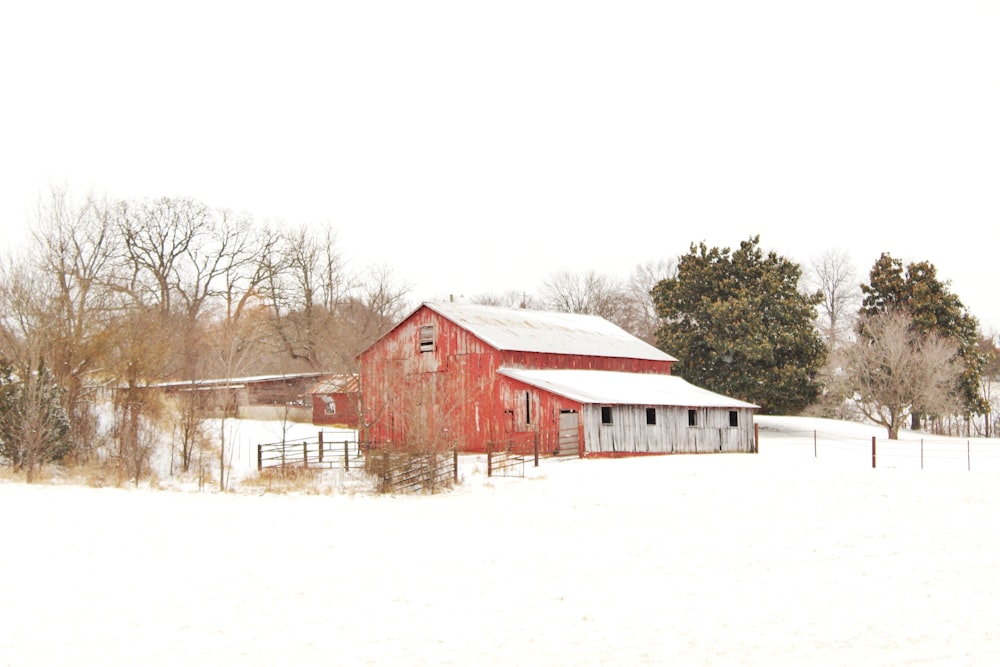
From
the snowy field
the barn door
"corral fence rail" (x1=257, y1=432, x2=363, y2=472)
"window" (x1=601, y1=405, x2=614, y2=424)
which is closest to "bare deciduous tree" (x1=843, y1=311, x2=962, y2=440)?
"window" (x1=601, y1=405, x2=614, y2=424)

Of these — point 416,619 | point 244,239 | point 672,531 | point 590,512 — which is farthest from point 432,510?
point 244,239

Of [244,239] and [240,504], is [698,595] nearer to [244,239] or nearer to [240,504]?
[240,504]

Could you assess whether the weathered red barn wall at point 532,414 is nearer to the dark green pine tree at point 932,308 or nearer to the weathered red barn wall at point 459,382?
the weathered red barn wall at point 459,382

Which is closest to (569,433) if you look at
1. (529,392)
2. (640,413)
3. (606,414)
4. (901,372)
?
(606,414)

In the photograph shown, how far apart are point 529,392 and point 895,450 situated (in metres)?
18.9

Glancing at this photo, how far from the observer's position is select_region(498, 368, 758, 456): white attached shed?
35.0 meters

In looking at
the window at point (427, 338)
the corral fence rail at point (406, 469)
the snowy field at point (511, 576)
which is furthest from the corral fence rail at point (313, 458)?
the snowy field at point (511, 576)

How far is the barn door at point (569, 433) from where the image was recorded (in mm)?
34625

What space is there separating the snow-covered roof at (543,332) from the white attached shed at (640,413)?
130cm

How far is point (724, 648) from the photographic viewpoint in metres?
9.96

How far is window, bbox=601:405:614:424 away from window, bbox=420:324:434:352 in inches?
337

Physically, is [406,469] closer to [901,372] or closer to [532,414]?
[532,414]

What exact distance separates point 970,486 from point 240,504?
2080cm

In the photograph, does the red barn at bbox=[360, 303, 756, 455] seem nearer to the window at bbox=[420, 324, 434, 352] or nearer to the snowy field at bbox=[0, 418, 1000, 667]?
the window at bbox=[420, 324, 434, 352]
